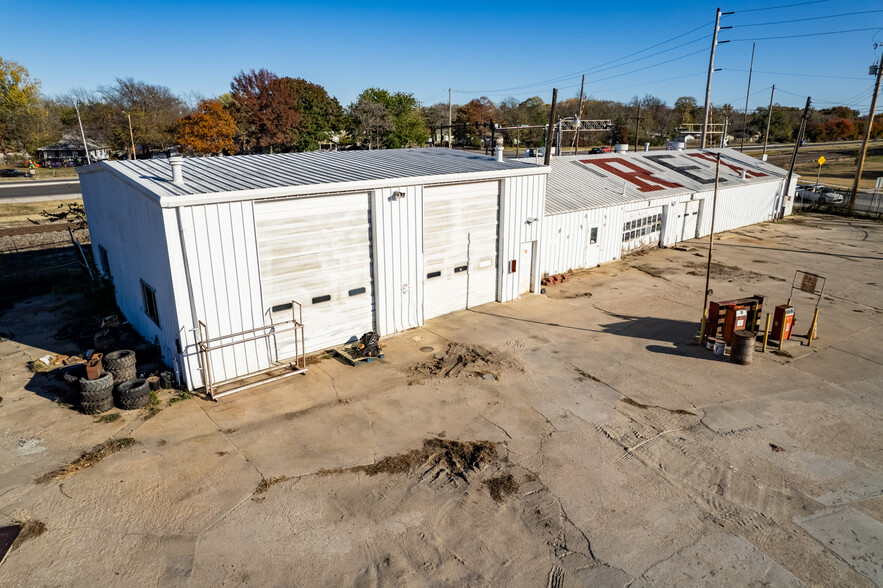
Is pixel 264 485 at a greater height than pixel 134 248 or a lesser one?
lesser

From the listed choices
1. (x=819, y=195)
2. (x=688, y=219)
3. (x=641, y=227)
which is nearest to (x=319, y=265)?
(x=641, y=227)

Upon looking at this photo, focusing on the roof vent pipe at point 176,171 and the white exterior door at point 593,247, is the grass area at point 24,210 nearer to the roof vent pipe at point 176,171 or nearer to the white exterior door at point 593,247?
the roof vent pipe at point 176,171

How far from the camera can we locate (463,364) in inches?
508

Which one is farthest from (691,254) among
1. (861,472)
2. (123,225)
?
(123,225)

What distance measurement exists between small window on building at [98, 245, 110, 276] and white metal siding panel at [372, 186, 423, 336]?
10.2m

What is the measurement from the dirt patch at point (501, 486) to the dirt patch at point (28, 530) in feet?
22.0

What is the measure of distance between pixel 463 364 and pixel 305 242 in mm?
4993

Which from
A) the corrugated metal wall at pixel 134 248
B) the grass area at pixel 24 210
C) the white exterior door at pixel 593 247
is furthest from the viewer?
the grass area at pixel 24 210

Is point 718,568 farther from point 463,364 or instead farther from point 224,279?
point 224,279

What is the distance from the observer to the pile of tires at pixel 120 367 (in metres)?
11.0

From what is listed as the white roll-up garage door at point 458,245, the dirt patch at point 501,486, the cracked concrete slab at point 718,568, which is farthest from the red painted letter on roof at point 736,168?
the dirt patch at point 501,486

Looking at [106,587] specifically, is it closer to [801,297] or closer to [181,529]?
[181,529]

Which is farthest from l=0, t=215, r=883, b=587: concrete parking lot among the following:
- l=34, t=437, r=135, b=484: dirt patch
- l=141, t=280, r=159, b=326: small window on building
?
l=141, t=280, r=159, b=326: small window on building

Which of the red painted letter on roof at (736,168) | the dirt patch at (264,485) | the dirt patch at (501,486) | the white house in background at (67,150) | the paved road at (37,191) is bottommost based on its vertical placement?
the dirt patch at (501,486)
